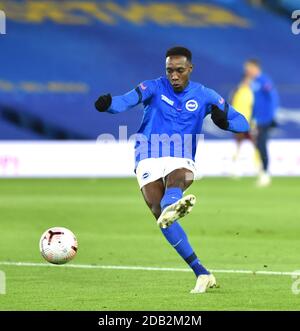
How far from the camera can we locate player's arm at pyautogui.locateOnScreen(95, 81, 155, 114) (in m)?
10.2

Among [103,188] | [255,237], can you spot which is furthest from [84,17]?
[255,237]

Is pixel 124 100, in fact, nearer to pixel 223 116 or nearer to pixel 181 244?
pixel 223 116

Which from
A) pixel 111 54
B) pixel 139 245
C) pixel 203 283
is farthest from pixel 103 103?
pixel 111 54

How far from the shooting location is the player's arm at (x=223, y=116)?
10594mm

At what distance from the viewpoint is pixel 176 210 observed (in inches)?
384

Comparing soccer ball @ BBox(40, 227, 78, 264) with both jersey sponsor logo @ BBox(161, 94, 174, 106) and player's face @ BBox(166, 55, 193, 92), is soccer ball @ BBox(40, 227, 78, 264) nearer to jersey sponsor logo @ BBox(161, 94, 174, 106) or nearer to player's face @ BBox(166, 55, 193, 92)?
jersey sponsor logo @ BBox(161, 94, 174, 106)

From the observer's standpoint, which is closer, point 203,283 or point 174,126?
point 203,283

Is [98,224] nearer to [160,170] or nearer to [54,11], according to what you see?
[160,170]

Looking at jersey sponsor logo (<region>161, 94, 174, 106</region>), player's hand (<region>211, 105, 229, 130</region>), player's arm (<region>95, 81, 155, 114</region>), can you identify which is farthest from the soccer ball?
player's hand (<region>211, 105, 229, 130</region>)

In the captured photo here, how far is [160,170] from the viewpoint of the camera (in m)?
10.5

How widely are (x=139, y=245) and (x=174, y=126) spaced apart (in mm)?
4235
